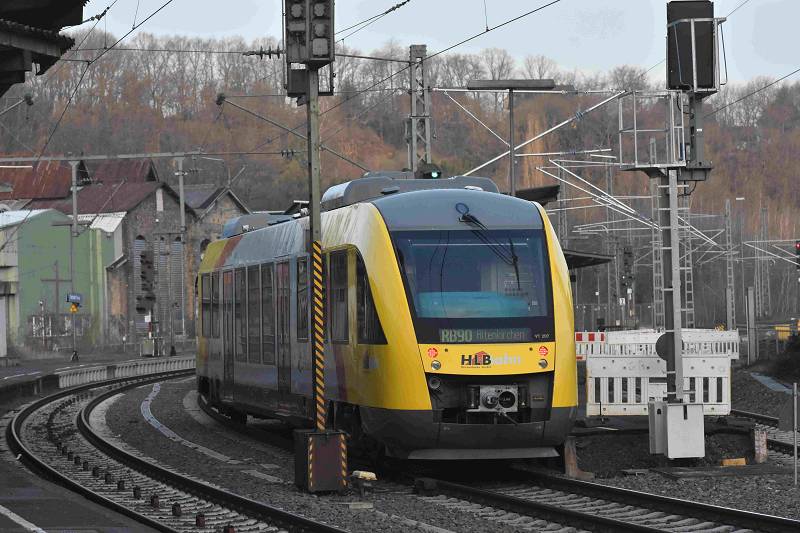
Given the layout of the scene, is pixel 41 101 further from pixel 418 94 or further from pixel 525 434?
pixel 525 434

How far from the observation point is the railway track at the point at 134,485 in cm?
1276

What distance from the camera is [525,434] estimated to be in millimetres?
15305

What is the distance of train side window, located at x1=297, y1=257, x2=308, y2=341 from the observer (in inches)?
713

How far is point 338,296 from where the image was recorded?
663 inches

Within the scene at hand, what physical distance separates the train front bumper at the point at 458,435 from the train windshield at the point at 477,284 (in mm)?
846

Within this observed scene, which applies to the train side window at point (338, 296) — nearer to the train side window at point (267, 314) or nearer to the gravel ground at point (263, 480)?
the gravel ground at point (263, 480)

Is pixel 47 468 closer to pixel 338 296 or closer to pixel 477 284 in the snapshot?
pixel 338 296

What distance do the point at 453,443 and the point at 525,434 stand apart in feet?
2.55

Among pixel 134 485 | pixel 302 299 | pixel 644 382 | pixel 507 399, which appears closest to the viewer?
pixel 507 399

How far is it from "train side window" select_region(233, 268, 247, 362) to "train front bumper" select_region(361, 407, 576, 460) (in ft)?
21.3

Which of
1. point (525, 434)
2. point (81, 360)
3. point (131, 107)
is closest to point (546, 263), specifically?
point (525, 434)

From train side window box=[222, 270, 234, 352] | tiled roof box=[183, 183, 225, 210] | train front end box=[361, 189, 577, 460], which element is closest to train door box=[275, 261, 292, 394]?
train side window box=[222, 270, 234, 352]

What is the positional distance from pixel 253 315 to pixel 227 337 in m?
2.03

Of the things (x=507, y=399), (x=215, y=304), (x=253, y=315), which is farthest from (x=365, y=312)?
(x=215, y=304)
